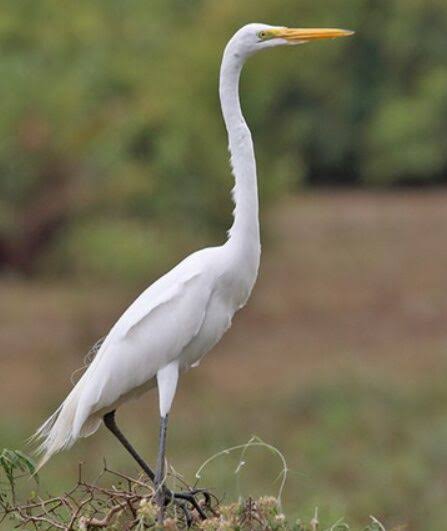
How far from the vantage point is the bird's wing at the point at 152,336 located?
16.0 ft

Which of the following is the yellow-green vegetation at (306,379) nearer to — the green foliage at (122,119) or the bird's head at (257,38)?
the green foliage at (122,119)

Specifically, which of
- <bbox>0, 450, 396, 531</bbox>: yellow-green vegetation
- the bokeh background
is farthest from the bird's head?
the bokeh background

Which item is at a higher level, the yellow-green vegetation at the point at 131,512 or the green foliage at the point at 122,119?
the yellow-green vegetation at the point at 131,512

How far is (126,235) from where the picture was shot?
1889 centimetres

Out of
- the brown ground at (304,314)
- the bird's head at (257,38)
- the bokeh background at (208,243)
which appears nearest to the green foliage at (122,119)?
the bokeh background at (208,243)

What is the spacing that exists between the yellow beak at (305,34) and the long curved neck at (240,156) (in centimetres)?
14

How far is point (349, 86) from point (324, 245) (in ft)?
25.5

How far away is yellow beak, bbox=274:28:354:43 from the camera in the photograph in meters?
4.72

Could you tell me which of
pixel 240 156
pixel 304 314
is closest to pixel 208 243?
pixel 304 314

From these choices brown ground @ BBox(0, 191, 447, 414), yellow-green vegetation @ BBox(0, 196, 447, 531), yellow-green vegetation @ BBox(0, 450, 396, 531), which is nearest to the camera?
yellow-green vegetation @ BBox(0, 450, 396, 531)

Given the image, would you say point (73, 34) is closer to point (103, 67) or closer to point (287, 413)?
point (103, 67)

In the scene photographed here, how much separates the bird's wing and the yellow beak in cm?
70

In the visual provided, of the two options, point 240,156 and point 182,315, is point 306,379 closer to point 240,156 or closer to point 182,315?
point 182,315

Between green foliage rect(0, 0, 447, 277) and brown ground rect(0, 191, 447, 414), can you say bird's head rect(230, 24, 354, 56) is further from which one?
green foliage rect(0, 0, 447, 277)
